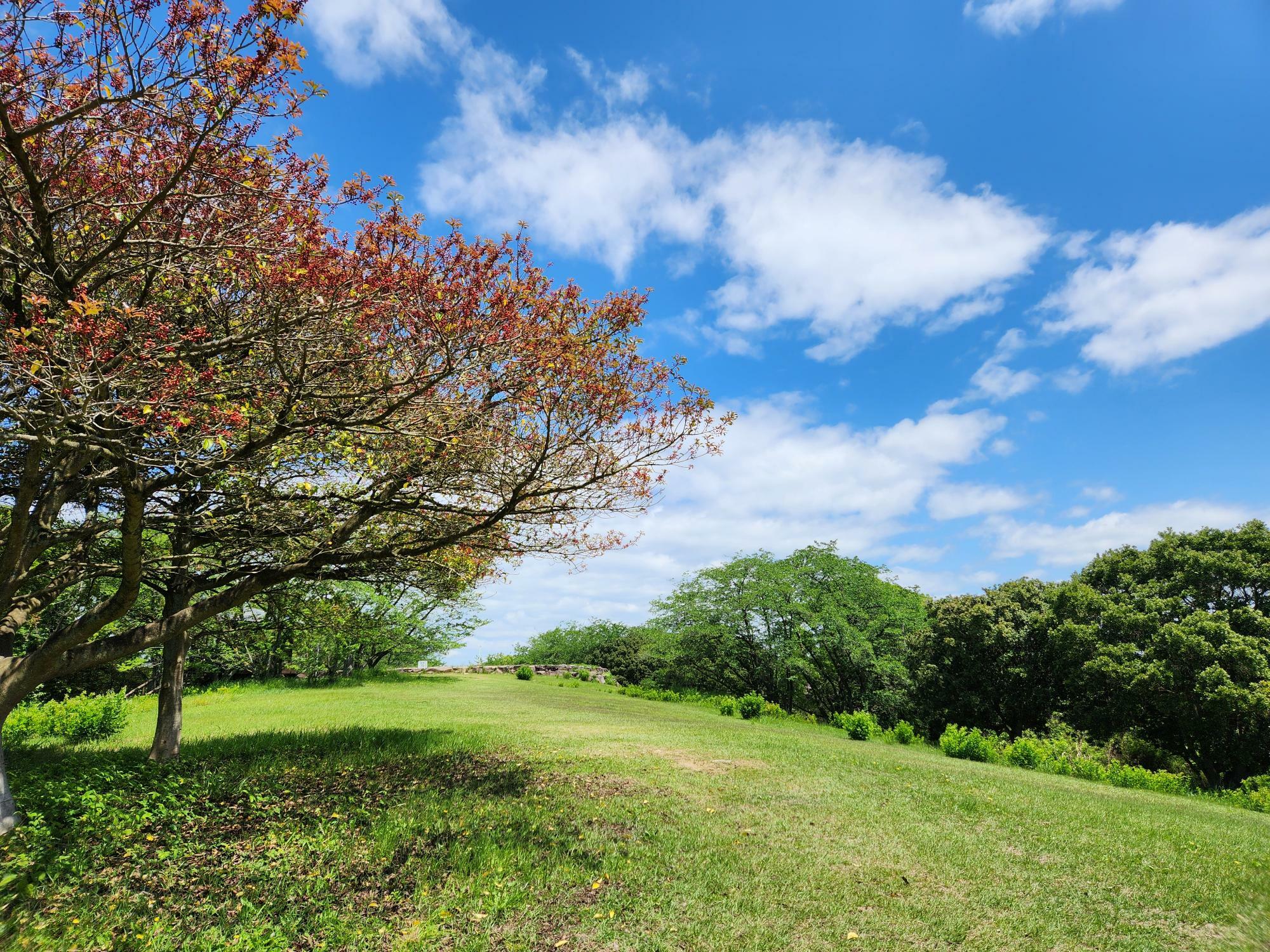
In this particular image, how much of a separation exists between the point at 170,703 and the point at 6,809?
400 cm

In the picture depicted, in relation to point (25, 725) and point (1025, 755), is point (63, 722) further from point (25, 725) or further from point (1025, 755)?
point (1025, 755)

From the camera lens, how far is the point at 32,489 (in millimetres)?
6039

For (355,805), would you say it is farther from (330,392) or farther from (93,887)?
(330,392)

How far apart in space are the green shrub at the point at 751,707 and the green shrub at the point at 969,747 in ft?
22.6

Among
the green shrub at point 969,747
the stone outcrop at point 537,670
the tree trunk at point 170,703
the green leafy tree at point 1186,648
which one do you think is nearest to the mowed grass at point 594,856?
the tree trunk at point 170,703

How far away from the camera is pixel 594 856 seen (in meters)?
6.40

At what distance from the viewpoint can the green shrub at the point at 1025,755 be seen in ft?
56.3

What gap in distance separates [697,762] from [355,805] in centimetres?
610

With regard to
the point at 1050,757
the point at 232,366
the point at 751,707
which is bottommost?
the point at 1050,757

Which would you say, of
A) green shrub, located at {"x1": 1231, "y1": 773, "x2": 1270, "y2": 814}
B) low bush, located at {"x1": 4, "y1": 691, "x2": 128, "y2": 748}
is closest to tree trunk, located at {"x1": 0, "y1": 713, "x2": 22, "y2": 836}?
low bush, located at {"x1": 4, "y1": 691, "x2": 128, "y2": 748}

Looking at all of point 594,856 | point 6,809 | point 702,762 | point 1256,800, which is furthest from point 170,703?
point 1256,800

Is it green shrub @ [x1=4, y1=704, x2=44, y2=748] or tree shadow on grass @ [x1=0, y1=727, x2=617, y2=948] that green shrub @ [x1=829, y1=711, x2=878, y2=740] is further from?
green shrub @ [x1=4, y1=704, x2=44, y2=748]

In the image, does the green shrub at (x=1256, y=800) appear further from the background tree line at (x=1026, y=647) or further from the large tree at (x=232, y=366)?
the large tree at (x=232, y=366)

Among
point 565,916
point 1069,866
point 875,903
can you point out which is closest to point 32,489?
point 565,916
